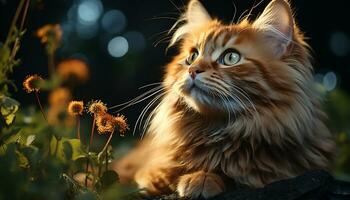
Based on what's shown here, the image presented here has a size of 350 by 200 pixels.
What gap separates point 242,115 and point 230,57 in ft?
1.03

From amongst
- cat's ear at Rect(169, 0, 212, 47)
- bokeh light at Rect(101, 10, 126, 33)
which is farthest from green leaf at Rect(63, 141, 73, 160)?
bokeh light at Rect(101, 10, 126, 33)

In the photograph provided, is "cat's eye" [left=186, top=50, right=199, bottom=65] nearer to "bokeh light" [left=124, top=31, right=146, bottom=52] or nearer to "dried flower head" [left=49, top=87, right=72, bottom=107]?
"dried flower head" [left=49, top=87, right=72, bottom=107]

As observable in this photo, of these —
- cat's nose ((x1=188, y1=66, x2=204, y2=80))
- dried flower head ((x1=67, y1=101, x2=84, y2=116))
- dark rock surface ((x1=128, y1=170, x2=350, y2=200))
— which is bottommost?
dark rock surface ((x1=128, y1=170, x2=350, y2=200))

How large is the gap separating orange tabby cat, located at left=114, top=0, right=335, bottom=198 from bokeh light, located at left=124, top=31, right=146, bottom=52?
118 inches

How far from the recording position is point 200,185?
8.78 ft

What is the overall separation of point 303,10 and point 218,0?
33.4 inches

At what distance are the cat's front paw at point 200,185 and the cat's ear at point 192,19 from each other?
3.78 feet

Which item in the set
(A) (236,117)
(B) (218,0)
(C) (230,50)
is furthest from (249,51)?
(B) (218,0)

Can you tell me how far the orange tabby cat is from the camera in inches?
113

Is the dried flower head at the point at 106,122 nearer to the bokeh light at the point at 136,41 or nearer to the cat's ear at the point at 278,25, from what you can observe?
the cat's ear at the point at 278,25

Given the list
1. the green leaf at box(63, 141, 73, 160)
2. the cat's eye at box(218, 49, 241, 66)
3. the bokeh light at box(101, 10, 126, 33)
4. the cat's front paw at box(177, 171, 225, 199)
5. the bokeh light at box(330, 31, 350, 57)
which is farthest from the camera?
the bokeh light at box(101, 10, 126, 33)

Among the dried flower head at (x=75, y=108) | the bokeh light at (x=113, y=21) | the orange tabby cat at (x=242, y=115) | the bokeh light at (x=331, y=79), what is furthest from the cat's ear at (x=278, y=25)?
the bokeh light at (x=113, y=21)

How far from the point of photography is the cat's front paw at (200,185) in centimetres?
264

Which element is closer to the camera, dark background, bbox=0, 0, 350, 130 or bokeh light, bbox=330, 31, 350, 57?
dark background, bbox=0, 0, 350, 130
